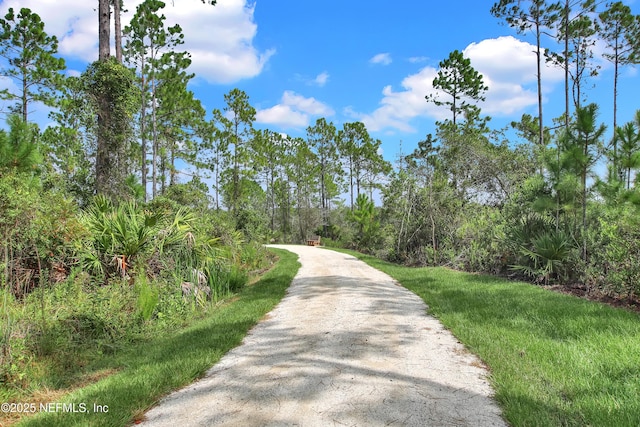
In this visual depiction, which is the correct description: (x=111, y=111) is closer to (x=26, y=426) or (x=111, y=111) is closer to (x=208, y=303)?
(x=208, y=303)

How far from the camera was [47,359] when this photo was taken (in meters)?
4.75

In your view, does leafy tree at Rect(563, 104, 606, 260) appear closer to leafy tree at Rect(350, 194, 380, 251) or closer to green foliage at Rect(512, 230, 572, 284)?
green foliage at Rect(512, 230, 572, 284)

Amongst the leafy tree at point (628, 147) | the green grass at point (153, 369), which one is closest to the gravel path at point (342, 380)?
the green grass at point (153, 369)

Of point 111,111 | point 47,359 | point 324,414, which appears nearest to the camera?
point 324,414

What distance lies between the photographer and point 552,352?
4.21 metres

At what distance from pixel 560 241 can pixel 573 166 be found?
1.79 meters

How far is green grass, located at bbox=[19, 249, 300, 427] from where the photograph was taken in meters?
3.23

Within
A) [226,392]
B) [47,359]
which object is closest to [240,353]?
[226,392]

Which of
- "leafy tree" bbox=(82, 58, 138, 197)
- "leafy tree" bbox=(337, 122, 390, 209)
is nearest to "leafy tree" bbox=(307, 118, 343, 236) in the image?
"leafy tree" bbox=(337, 122, 390, 209)

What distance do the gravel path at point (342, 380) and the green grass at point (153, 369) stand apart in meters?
0.18

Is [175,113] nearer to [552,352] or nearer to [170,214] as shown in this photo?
[170,214]

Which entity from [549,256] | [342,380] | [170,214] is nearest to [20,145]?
[170,214]

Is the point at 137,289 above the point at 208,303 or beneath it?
above

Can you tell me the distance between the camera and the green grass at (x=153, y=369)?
323 centimetres
